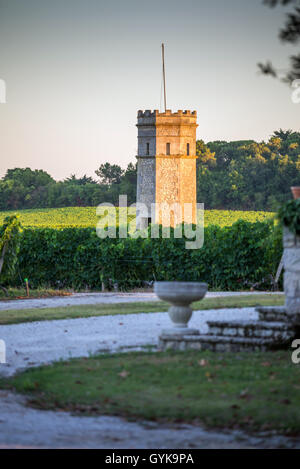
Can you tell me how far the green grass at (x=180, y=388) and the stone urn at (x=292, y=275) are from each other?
0.55 m

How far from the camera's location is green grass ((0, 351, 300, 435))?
20.1 feet

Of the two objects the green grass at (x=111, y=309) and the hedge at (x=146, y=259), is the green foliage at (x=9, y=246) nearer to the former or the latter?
the hedge at (x=146, y=259)

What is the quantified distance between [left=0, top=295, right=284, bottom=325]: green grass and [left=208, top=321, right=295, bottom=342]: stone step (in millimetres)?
3698

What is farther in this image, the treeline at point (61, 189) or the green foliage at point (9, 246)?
the treeline at point (61, 189)

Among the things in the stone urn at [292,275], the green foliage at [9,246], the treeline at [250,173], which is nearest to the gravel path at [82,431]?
the stone urn at [292,275]

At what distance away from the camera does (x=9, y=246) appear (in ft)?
59.1

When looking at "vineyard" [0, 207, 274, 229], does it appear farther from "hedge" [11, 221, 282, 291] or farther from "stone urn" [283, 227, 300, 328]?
"stone urn" [283, 227, 300, 328]

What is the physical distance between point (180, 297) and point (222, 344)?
0.87 meters

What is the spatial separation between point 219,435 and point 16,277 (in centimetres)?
1552

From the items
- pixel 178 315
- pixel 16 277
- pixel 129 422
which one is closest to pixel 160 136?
pixel 16 277

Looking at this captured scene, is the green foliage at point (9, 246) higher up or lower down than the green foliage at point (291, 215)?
lower down

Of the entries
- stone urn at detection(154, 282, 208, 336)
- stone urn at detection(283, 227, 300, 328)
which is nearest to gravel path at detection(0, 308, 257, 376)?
stone urn at detection(154, 282, 208, 336)

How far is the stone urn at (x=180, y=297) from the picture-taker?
9133mm
